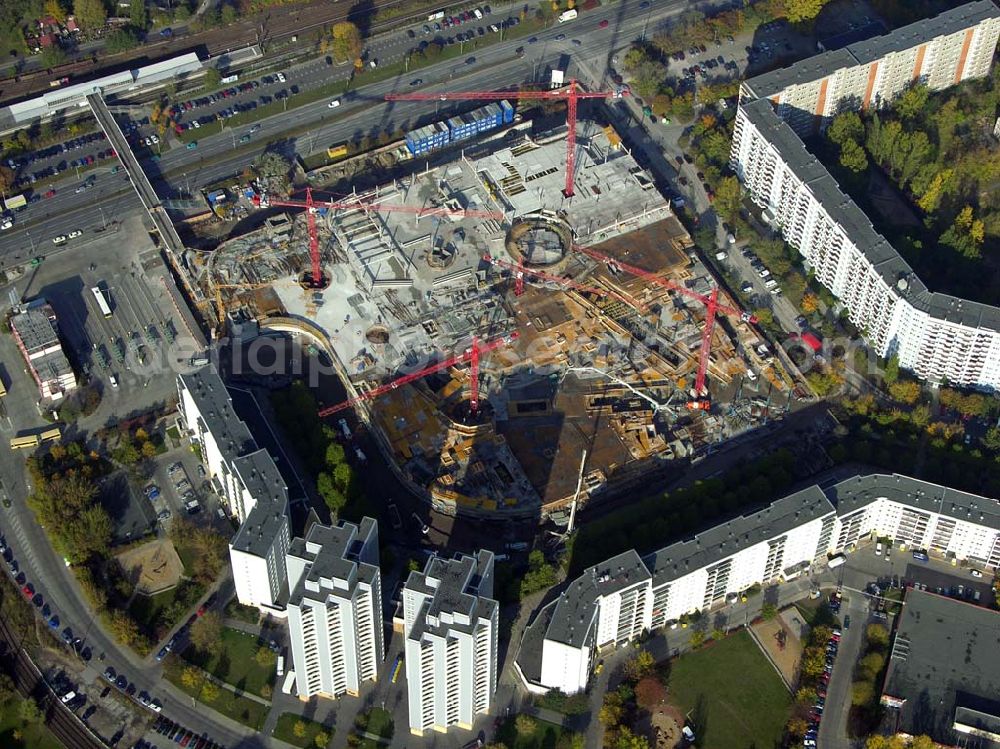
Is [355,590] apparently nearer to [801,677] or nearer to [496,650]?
[496,650]

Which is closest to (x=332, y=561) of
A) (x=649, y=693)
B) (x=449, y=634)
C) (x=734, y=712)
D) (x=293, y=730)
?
(x=449, y=634)

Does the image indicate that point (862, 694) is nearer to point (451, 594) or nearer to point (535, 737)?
point (535, 737)

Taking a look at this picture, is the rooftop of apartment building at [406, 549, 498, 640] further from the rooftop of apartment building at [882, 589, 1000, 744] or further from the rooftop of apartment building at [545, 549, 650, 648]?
the rooftop of apartment building at [882, 589, 1000, 744]

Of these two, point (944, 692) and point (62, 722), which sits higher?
point (944, 692)

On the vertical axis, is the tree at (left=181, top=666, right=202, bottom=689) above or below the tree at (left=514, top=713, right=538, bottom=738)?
below

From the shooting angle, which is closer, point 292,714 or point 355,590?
point 355,590

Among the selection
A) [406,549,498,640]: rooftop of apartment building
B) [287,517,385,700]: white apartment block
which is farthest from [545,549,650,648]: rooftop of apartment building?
[287,517,385,700]: white apartment block

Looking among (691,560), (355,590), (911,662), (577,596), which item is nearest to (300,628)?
(355,590)
